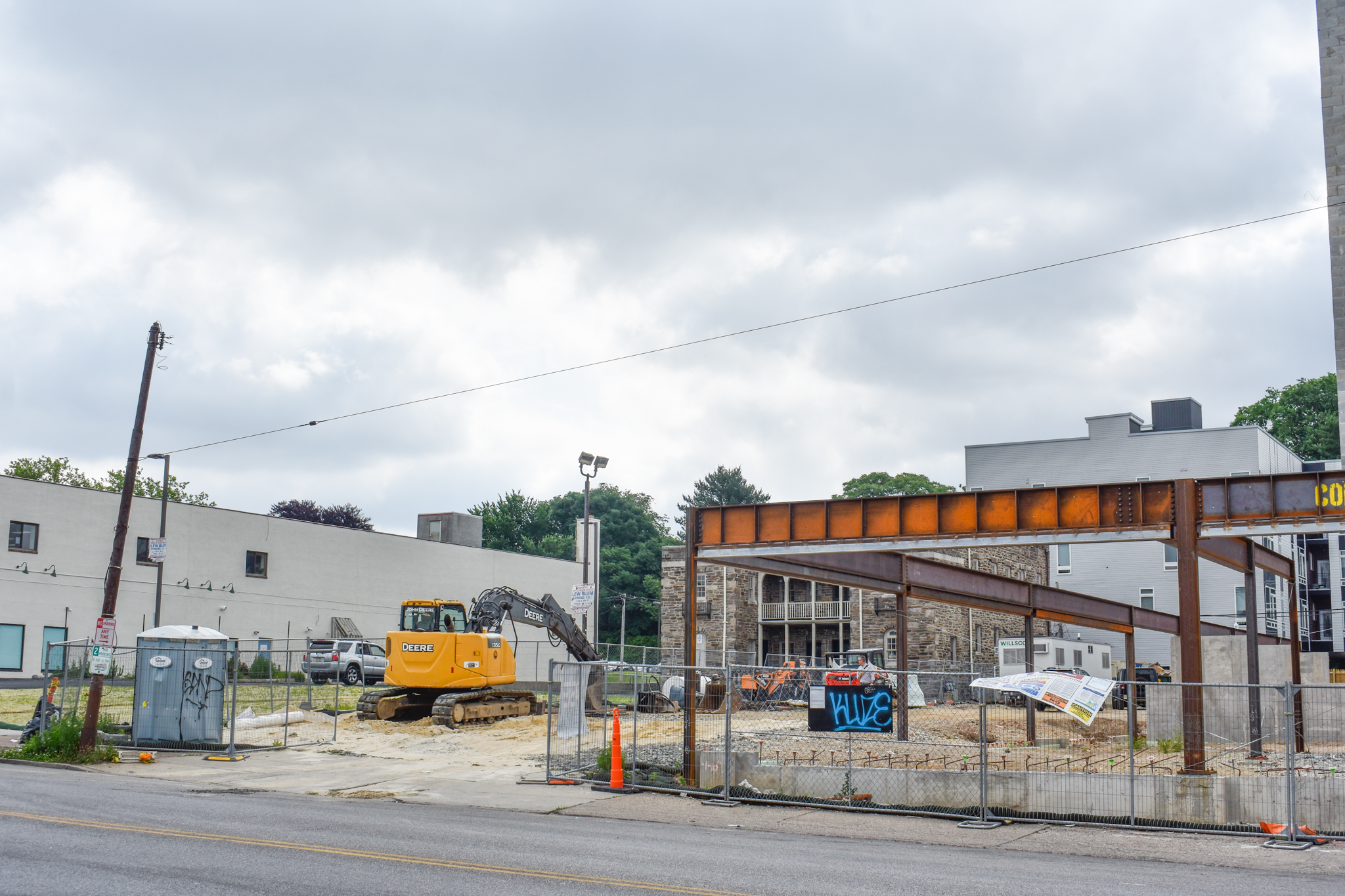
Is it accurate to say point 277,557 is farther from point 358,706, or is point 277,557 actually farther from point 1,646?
point 358,706

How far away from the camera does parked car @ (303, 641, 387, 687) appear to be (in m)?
41.8

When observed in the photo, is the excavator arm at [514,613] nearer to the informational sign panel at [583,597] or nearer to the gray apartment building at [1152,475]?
the informational sign panel at [583,597]

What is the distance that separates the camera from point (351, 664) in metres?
41.9

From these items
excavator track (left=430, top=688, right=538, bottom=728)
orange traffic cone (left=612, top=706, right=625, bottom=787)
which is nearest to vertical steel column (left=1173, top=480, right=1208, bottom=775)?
orange traffic cone (left=612, top=706, right=625, bottom=787)

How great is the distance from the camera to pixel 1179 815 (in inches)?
607

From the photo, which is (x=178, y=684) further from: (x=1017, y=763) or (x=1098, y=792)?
(x=1098, y=792)

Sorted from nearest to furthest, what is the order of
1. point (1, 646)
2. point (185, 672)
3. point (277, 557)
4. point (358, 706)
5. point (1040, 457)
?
point (185, 672)
point (358, 706)
point (1, 646)
point (277, 557)
point (1040, 457)

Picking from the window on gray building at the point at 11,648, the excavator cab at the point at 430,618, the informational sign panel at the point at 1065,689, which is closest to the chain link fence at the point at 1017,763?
the informational sign panel at the point at 1065,689

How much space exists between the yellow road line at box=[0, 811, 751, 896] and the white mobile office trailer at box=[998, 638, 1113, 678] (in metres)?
38.1

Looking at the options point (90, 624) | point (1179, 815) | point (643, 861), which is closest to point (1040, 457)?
point (90, 624)

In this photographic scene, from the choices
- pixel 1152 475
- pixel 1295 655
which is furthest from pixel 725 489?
pixel 1295 655

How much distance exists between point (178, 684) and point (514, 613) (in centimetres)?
979

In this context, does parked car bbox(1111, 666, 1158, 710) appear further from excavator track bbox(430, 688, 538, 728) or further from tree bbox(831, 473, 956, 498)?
tree bbox(831, 473, 956, 498)

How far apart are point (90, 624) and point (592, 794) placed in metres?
35.2
